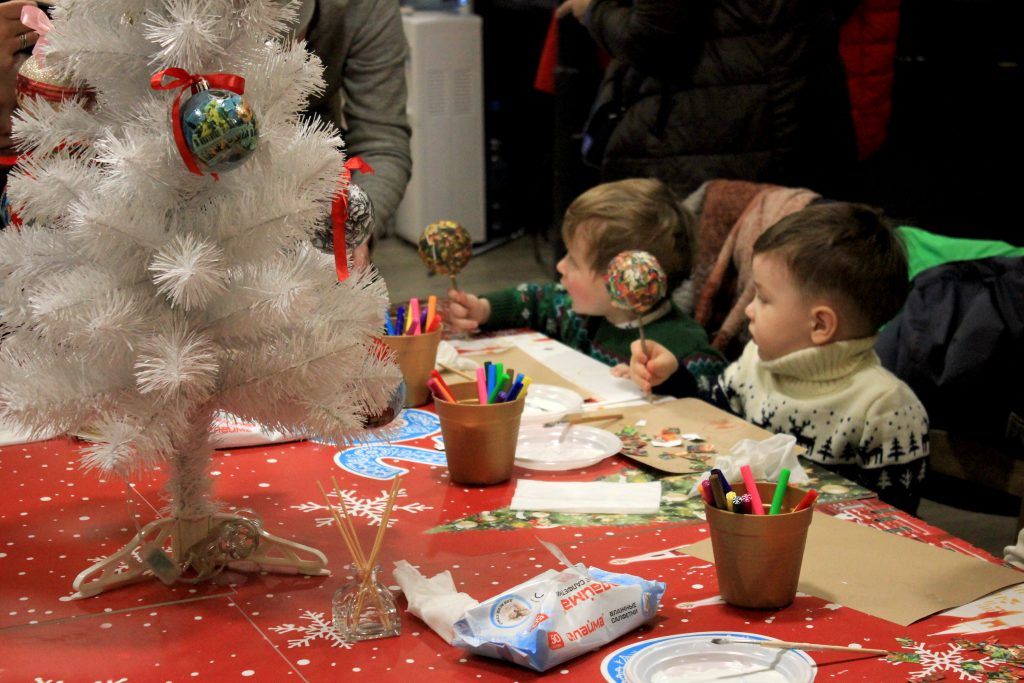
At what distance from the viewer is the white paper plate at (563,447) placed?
5.90 ft

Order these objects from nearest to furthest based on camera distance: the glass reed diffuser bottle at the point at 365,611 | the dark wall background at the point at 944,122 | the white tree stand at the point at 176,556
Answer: the glass reed diffuser bottle at the point at 365,611, the white tree stand at the point at 176,556, the dark wall background at the point at 944,122

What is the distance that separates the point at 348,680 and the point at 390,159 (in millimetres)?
1763

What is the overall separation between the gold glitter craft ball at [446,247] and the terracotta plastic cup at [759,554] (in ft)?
4.06

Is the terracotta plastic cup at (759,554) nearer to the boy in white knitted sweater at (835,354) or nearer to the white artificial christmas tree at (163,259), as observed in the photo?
the white artificial christmas tree at (163,259)

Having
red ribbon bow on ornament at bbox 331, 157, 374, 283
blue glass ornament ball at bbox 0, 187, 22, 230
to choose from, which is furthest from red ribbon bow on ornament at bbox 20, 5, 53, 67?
red ribbon bow on ornament at bbox 331, 157, 374, 283

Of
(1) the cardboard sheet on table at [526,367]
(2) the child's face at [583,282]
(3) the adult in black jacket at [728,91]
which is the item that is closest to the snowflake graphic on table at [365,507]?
(1) the cardboard sheet on table at [526,367]

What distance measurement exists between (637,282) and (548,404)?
0.31 m

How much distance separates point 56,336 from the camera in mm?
1283

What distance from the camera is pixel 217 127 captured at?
47.7 inches

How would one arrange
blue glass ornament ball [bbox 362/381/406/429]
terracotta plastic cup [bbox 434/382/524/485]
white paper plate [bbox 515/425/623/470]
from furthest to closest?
white paper plate [bbox 515/425/623/470], terracotta plastic cup [bbox 434/382/524/485], blue glass ornament ball [bbox 362/381/406/429]

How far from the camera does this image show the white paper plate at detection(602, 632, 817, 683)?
3.92 feet

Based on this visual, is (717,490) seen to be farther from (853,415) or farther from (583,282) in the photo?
(583,282)

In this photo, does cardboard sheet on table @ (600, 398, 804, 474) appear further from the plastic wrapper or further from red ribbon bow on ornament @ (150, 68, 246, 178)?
red ribbon bow on ornament @ (150, 68, 246, 178)

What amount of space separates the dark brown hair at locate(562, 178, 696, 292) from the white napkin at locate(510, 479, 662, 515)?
969 mm
